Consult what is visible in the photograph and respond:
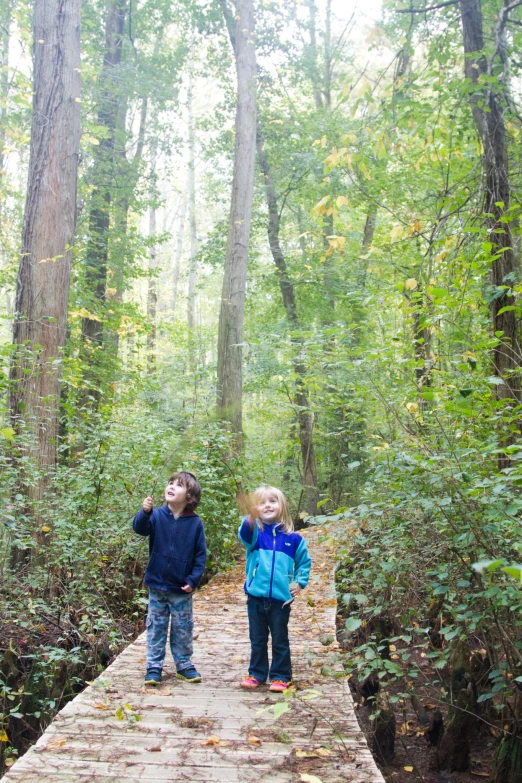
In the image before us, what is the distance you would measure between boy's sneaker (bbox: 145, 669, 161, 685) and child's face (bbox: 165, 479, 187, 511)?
3.71ft

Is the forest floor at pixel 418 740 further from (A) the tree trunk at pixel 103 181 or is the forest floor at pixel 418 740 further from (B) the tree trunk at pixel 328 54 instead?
(B) the tree trunk at pixel 328 54

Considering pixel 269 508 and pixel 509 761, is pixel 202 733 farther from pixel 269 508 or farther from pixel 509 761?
pixel 509 761

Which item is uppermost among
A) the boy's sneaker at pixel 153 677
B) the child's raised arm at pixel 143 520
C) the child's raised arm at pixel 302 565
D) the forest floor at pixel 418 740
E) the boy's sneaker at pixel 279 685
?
the child's raised arm at pixel 143 520

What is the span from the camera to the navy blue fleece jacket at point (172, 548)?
4578 millimetres

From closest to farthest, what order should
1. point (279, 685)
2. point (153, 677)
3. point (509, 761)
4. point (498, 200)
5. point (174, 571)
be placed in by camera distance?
point (509, 761), point (279, 685), point (153, 677), point (174, 571), point (498, 200)

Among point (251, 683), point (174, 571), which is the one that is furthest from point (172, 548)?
point (251, 683)

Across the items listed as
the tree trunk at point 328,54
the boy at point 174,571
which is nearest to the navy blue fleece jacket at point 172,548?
the boy at point 174,571

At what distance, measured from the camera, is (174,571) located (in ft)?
15.1

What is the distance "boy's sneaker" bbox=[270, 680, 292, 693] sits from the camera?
4.34 metres

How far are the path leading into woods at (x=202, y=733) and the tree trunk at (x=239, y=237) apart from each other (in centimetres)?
702

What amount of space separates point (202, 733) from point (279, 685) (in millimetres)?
808

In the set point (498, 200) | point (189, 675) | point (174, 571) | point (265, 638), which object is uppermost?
point (498, 200)

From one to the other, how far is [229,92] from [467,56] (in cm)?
1465

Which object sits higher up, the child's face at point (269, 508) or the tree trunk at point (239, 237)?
the tree trunk at point (239, 237)
